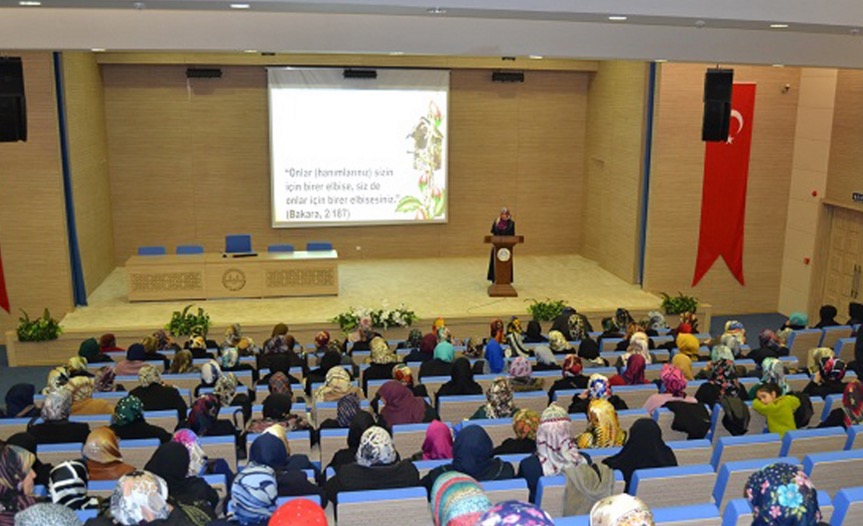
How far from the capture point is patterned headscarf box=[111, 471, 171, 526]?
359cm

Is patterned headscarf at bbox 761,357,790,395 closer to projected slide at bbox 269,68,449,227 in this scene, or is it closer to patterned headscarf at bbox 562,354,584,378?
patterned headscarf at bbox 562,354,584,378

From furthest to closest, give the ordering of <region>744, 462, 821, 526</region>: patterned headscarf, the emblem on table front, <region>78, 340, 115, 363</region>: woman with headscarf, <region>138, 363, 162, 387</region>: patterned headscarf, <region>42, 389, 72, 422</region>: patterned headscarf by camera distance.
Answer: the emblem on table front
<region>78, 340, 115, 363</region>: woman with headscarf
<region>138, 363, 162, 387</region>: patterned headscarf
<region>42, 389, 72, 422</region>: patterned headscarf
<region>744, 462, 821, 526</region>: patterned headscarf

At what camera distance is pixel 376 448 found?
459 centimetres

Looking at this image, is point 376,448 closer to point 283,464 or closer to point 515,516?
point 283,464

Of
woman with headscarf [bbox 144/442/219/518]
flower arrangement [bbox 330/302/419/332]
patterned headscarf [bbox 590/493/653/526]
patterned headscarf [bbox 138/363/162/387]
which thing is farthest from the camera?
flower arrangement [bbox 330/302/419/332]

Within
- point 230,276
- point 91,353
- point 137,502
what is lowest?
point 91,353

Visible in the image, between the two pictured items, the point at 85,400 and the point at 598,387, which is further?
the point at 85,400

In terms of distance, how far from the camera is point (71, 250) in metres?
12.1

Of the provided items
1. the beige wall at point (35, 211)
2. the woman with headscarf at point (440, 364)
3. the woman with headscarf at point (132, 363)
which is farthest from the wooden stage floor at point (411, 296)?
the woman with headscarf at point (440, 364)

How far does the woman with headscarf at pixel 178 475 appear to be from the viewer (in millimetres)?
4355

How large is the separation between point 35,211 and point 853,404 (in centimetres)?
1062

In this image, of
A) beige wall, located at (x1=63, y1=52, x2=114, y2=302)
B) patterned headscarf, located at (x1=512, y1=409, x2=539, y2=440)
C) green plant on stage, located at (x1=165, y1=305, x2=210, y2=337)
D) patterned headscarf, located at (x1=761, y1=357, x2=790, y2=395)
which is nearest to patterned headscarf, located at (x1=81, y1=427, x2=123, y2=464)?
patterned headscarf, located at (x1=512, y1=409, x2=539, y2=440)

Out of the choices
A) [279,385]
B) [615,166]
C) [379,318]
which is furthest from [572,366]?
[615,166]

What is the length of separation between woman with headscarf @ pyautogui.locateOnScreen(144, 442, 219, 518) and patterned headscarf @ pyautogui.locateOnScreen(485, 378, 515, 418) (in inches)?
88.7
